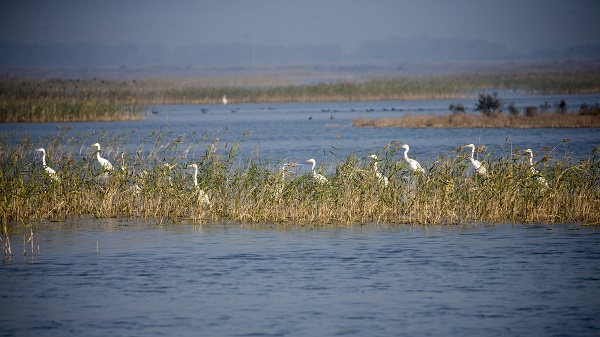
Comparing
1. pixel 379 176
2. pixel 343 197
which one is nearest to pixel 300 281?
pixel 343 197

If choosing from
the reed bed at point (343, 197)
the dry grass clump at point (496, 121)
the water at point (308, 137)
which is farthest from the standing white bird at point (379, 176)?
the dry grass clump at point (496, 121)

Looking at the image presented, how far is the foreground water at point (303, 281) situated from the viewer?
412 inches

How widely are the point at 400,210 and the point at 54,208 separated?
656 centimetres

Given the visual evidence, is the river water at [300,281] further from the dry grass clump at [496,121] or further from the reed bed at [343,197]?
the dry grass clump at [496,121]

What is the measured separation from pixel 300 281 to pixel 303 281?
41 mm

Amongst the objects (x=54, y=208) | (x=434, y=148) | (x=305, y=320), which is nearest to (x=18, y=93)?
(x=434, y=148)

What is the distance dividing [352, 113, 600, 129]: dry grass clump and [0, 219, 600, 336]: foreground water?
1005 inches

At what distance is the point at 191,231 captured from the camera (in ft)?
55.0

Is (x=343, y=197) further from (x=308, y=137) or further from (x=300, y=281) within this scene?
(x=308, y=137)

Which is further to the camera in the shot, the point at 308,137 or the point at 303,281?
the point at 308,137

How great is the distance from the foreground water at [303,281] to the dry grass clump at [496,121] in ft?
83.7

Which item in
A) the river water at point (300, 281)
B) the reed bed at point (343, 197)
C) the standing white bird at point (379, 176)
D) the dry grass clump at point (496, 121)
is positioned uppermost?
the dry grass clump at point (496, 121)

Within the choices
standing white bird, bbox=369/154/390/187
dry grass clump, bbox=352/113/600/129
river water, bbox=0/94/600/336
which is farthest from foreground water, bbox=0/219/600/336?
dry grass clump, bbox=352/113/600/129

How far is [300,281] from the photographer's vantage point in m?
12.6
